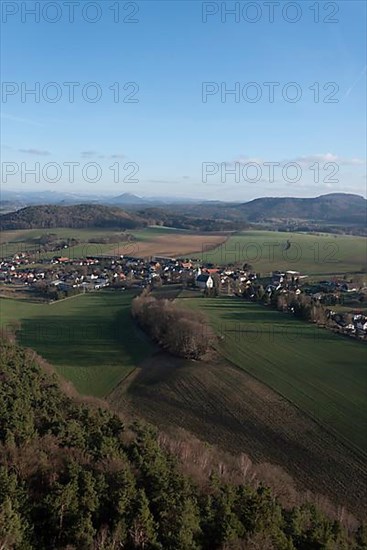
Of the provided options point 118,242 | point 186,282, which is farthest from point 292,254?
point 186,282

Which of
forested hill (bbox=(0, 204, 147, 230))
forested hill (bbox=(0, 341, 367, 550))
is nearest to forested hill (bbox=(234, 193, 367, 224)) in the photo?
forested hill (bbox=(0, 204, 147, 230))

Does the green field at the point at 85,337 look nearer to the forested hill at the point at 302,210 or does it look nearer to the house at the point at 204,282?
the house at the point at 204,282

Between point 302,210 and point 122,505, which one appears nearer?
point 122,505

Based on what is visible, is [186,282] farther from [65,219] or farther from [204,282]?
[65,219]

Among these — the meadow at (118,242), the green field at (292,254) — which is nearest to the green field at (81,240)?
the meadow at (118,242)

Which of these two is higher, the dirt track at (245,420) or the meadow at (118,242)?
the meadow at (118,242)

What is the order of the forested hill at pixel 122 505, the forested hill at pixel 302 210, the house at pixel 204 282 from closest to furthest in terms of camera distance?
the forested hill at pixel 122 505
the house at pixel 204 282
the forested hill at pixel 302 210

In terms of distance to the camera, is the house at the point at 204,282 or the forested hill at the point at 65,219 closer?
the house at the point at 204,282
